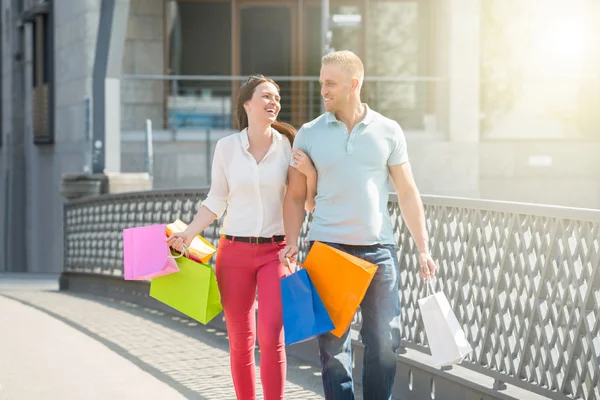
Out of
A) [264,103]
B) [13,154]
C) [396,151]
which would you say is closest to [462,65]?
[13,154]

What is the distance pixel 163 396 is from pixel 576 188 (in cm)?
1742

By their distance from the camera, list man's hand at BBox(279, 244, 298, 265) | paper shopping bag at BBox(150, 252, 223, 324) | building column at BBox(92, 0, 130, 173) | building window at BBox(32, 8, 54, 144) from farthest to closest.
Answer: building window at BBox(32, 8, 54, 144)
building column at BBox(92, 0, 130, 173)
paper shopping bag at BBox(150, 252, 223, 324)
man's hand at BBox(279, 244, 298, 265)

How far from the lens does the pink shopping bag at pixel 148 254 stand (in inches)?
244

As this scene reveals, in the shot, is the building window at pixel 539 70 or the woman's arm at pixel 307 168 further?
the building window at pixel 539 70

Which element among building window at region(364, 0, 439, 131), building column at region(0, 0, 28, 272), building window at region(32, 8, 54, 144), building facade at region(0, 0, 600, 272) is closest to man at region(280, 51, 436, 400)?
building facade at region(0, 0, 600, 272)

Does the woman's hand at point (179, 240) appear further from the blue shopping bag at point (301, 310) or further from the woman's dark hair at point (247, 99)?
the blue shopping bag at point (301, 310)

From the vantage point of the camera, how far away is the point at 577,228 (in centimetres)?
562

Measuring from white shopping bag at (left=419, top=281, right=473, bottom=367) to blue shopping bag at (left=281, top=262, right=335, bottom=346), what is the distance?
408 mm

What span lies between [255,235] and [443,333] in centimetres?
98

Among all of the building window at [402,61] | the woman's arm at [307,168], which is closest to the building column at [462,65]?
the building window at [402,61]

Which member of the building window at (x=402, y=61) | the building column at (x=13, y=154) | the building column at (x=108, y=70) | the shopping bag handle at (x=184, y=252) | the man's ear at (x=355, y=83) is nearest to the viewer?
the man's ear at (x=355, y=83)

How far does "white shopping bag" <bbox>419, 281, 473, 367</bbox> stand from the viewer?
5395mm

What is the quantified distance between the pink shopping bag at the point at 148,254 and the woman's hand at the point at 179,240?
0.28 ft

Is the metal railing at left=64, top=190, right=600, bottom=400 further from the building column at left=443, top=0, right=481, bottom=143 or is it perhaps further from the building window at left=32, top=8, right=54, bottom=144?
the building window at left=32, top=8, right=54, bottom=144
